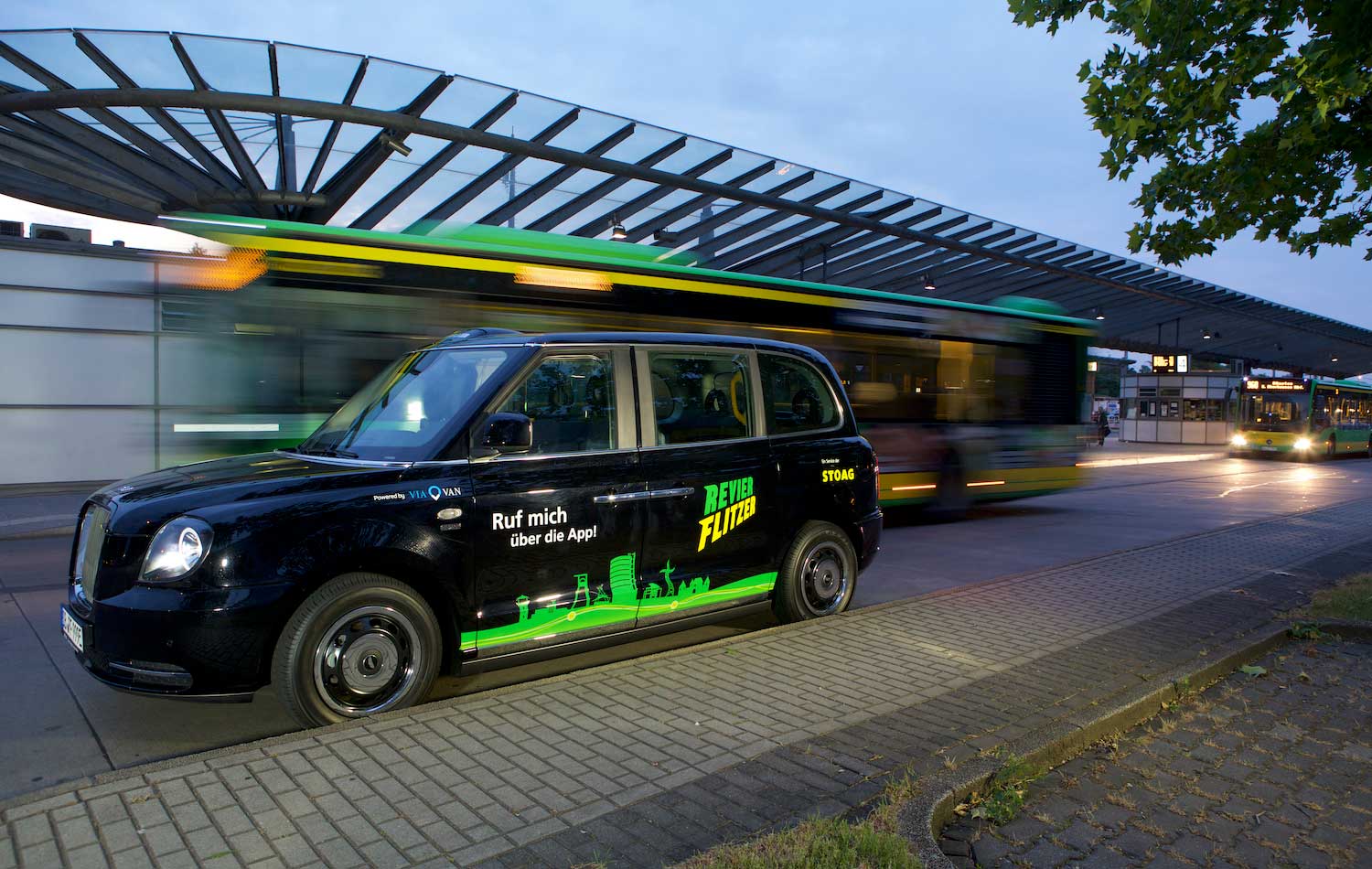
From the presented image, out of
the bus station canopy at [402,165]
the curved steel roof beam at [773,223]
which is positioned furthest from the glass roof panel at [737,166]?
the curved steel roof beam at [773,223]

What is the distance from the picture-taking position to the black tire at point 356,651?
4.00 m

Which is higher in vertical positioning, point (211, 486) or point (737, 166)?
point (737, 166)

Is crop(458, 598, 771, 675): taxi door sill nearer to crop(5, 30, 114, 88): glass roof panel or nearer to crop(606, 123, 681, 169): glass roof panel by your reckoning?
crop(606, 123, 681, 169): glass roof panel

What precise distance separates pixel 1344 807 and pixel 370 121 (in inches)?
527

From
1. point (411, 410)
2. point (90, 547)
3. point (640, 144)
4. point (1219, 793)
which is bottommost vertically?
point (1219, 793)

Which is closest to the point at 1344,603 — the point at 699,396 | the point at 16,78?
the point at 699,396

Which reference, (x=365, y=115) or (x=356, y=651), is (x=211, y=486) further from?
(x=365, y=115)

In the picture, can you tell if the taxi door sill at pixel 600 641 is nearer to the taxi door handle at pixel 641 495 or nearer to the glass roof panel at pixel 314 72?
the taxi door handle at pixel 641 495

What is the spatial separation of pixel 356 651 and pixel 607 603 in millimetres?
1351

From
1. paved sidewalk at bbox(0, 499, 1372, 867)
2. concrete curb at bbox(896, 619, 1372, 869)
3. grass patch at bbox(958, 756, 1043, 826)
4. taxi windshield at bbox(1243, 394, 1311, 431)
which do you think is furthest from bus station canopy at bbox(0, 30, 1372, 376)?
taxi windshield at bbox(1243, 394, 1311, 431)

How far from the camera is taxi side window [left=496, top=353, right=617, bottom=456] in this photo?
482 cm

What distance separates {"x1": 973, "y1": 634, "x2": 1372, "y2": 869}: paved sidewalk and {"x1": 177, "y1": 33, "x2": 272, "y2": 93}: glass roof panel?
1279 cm

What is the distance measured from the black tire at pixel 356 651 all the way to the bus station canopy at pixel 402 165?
580 cm

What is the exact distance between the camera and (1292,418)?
107ft
